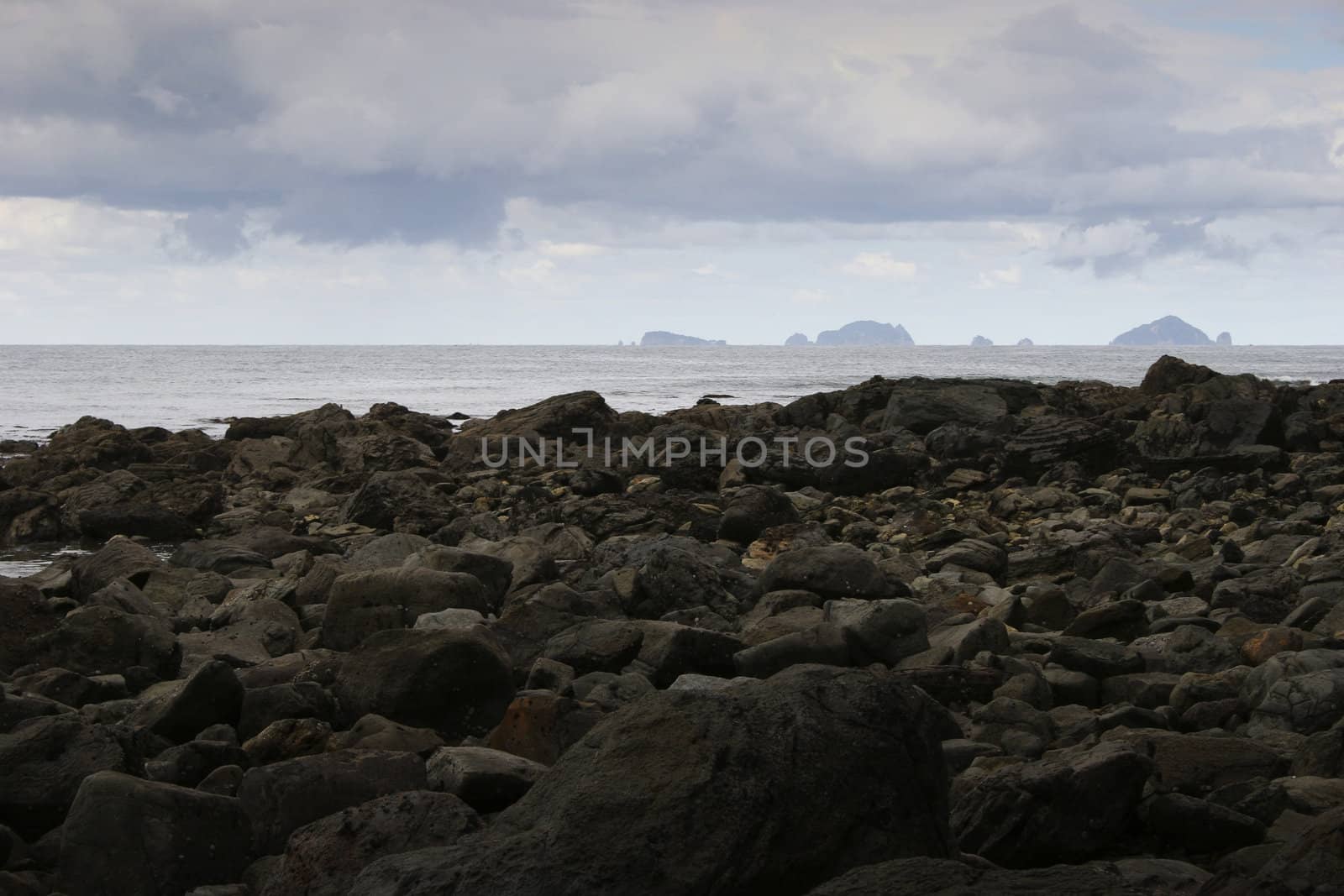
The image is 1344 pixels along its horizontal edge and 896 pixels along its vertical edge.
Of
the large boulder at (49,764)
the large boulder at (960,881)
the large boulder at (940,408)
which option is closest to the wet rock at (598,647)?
the large boulder at (49,764)

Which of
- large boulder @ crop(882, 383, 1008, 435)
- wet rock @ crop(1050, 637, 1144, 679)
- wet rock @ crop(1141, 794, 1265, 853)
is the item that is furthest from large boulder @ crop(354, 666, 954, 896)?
large boulder @ crop(882, 383, 1008, 435)

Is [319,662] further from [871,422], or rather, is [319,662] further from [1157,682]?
[871,422]

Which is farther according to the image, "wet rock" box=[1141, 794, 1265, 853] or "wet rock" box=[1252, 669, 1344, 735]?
"wet rock" box=[1252, 669, 1344, 735]

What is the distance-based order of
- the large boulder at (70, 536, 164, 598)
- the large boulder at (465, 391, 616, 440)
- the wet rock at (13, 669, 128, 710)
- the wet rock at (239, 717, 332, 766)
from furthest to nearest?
the large boulder at (465, 391, 616, 440) < the large boulder at (70, 536, 164, 598) < the wet rock at (13, 669, 128, 710) < the wet rock at (239, 717, 332, 766)

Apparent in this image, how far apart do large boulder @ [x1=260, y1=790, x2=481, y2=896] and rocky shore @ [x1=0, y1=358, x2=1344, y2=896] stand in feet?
0.05

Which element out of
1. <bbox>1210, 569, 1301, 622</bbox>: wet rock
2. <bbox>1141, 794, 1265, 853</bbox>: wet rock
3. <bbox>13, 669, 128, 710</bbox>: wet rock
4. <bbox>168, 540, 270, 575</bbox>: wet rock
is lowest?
<bbox>168, 540, 270, 575</bbox>: wet rock

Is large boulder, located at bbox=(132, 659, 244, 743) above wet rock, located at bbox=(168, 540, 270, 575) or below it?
above

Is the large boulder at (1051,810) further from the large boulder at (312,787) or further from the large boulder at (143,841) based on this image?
the large boulder at (143,841)

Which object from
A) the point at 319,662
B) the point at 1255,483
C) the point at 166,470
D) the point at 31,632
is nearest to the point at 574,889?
the point at 319,662

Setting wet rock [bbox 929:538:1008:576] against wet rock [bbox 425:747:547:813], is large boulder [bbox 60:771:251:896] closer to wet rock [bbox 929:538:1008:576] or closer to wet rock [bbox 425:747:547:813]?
wet rock [bbox 425:747:547:813]

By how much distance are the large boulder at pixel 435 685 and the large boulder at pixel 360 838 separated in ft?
7.58

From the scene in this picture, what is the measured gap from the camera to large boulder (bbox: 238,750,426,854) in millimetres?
5672

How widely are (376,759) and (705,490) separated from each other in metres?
14.4

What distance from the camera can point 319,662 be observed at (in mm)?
8297
